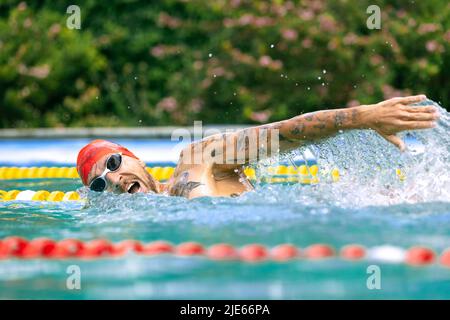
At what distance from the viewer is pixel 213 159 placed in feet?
13.6

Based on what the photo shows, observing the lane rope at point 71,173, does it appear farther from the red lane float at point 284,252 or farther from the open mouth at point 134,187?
the red lane float at point 284,252

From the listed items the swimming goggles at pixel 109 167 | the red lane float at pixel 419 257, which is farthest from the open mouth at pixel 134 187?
the red lane float at pixel 419 257

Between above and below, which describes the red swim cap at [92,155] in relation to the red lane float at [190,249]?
above

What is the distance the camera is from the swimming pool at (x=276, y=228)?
2672 mm

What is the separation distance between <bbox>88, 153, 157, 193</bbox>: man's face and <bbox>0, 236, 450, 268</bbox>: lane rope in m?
0.97

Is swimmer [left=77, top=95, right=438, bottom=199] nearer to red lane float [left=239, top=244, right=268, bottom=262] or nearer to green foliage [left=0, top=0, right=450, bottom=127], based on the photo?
red lane float [left=239, top=244, right=268, bottom=262]

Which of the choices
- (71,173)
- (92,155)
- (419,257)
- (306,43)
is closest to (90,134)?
(71,173)

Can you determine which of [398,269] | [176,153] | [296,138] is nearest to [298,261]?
[398,269]

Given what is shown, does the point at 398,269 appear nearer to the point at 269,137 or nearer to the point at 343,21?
the point at 269,137

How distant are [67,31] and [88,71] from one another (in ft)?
1.72

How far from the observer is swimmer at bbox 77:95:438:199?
152 inches

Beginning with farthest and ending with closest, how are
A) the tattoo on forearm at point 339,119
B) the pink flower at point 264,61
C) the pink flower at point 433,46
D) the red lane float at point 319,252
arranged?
the pink flower at point 264,61, the pink flower at point 433,46, the tattoo on forearm at point 339,119, the red lane float at point 319,252
